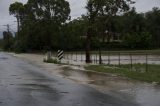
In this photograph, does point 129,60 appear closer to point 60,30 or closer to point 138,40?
point 60,30

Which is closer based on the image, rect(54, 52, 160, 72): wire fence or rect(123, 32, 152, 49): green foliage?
rect(54, 52, 160, 72): wire fence

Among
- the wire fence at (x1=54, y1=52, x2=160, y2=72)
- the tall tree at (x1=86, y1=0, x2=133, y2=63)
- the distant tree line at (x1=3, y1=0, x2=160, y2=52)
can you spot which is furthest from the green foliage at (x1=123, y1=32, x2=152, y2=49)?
the tall tree at (x1=86, y1=0, x2=133, y2=63)

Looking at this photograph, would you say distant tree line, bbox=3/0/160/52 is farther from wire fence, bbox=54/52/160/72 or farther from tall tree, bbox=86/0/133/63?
tall tree, bbox=86/0/133/63

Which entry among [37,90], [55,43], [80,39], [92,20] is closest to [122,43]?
[80,39]

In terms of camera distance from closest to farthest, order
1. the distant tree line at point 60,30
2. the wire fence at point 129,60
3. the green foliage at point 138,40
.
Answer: the wire fence at point 129,60, the distant tree line at point 60,30, the green foliage at point 138,40

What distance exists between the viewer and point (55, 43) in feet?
341

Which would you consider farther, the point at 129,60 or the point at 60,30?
the point at 60,30

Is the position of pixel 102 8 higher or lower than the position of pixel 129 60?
higher

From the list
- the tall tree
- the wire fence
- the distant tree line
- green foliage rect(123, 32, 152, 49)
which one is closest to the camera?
the wire fence

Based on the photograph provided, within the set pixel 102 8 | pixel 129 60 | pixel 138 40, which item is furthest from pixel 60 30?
pixel 102 8

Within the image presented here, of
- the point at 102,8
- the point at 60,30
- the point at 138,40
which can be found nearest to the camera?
the point at 102,8

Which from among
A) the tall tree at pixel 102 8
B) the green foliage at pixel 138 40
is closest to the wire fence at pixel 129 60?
the tall tree at pixel 102 8

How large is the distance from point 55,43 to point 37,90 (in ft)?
282

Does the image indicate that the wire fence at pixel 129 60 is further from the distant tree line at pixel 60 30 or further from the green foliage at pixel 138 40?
the green foliage at pixel 138 40
